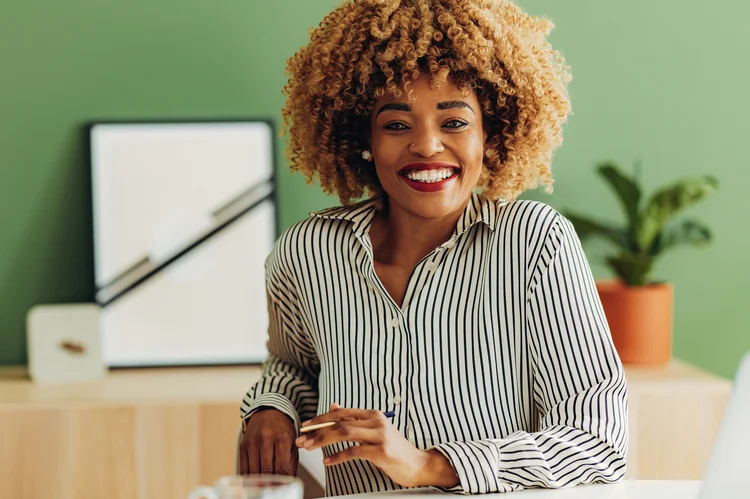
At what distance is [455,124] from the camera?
144cm

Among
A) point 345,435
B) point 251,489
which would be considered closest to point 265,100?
point 345,435

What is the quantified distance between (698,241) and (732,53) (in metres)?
0.59

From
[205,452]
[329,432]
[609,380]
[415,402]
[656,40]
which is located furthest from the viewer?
[656,40]

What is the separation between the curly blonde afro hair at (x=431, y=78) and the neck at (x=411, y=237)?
10 cm

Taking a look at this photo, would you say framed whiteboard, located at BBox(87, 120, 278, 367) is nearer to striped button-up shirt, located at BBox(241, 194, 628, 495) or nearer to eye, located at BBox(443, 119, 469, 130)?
striped button-up shirt, located at BBox(241, 194, 628, 495)

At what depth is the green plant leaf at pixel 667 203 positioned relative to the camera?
8.21ft

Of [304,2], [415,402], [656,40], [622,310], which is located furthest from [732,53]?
[415,402]

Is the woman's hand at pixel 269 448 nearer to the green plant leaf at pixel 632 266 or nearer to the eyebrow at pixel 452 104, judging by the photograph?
the eyebrow at pixel 452 104

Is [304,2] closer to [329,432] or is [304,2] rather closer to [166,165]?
[166,165]

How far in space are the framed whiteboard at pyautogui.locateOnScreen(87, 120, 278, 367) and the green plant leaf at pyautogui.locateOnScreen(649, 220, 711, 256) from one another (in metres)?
1.06

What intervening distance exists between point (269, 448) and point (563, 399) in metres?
0.43

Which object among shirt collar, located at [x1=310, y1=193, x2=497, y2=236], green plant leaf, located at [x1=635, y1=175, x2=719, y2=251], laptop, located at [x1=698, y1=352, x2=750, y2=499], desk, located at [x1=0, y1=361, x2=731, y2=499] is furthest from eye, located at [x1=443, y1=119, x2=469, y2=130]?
green plant leaf, located at [x1=635, y1=175, x2=719, y2=251]

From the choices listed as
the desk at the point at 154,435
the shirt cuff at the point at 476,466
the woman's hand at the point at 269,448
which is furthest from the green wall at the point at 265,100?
the shirt cuff at the point at 476,466

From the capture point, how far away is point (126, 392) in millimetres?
2395
